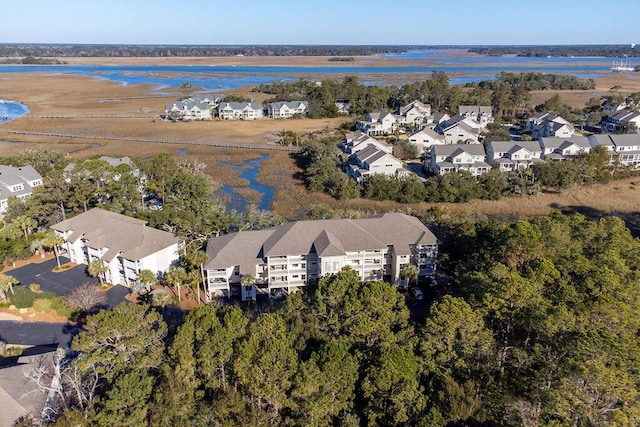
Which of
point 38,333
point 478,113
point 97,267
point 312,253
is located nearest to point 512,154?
point 478,113

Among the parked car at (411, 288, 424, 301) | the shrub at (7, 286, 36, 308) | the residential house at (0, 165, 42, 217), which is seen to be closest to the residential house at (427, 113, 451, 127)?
the parked car at (411, 288, 424, 301)

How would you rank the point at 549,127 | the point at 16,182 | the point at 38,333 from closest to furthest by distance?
1. the point at 38,333
2. the point at 16,182
3. the point at 549,127

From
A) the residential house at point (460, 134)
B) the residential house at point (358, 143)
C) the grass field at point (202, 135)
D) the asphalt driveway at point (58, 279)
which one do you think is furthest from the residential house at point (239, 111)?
the asphalt driveway at point (58, 279)

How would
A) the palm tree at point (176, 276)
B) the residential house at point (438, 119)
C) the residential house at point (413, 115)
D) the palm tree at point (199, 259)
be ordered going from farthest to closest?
the residential house at point (413, 115) → the residential house at point (438, 119) → the palm tree at point (199, 259) → the palm tree at point (176, 276)

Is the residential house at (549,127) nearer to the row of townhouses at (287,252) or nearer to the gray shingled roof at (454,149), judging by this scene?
the gray shingled roof at (454,149)

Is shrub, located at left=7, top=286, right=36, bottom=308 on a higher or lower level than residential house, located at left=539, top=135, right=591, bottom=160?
lower

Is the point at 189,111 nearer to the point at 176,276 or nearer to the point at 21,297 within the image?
the point at 21,297

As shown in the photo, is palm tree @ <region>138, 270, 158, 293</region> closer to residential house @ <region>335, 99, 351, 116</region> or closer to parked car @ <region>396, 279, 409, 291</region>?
parked car @ <region>396, 279, 409, 291</region>
